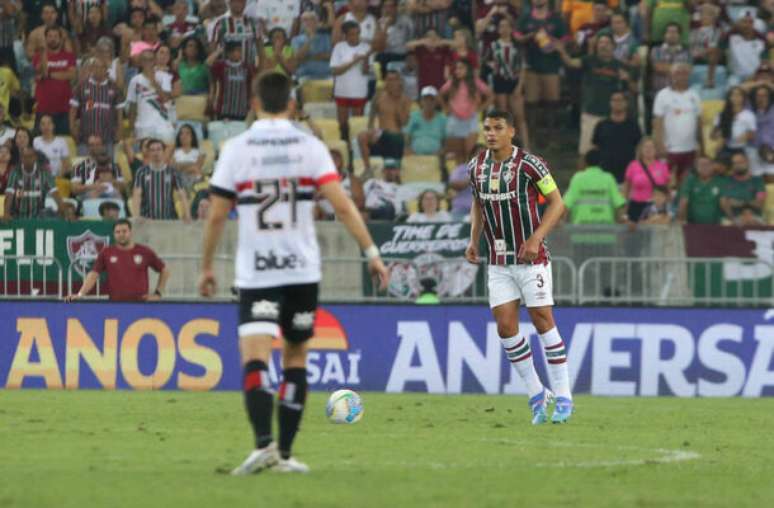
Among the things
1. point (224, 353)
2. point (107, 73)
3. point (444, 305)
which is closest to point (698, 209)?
point (444, 305)

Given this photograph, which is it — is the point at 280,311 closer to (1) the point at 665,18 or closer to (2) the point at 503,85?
(2) the point at 503,85

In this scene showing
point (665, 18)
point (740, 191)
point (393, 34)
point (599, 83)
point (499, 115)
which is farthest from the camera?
point (393, 34)

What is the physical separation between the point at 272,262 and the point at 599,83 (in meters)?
16.3

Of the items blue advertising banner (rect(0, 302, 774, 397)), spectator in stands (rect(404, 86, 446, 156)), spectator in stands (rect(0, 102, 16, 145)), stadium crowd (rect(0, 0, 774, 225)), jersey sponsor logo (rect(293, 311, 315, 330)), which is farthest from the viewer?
spectator in stands (rect(404, 86, 446, 156))

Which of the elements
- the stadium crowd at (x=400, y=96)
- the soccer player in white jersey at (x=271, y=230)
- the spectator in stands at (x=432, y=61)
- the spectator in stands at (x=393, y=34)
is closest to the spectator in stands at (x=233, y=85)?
the stadium crowd at (x=400, y=96)

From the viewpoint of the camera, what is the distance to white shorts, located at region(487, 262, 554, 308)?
14578 mm

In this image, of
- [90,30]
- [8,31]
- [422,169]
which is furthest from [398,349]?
[8,31]

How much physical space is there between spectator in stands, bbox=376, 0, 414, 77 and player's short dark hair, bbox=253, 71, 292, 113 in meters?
17.5

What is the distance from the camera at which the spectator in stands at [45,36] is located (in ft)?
88.3

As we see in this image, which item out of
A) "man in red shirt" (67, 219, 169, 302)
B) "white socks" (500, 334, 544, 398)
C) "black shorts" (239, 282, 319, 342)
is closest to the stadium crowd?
"man in red shirt" (67, 219, 169, 302)

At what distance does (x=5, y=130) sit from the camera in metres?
25.6

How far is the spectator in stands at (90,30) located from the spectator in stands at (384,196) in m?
5.66

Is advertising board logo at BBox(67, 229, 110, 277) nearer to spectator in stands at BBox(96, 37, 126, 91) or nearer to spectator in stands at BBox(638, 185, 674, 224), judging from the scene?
spectator in stands at BBox(96, 37, 126, 91)

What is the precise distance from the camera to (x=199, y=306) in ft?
67.2
